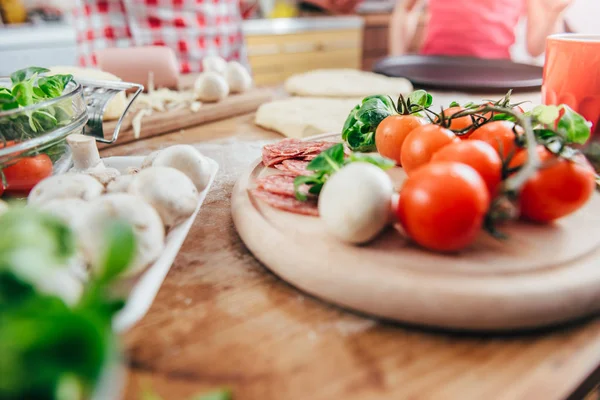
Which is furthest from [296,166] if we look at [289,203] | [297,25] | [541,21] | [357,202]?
[297,25]

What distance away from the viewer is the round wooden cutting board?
47cm

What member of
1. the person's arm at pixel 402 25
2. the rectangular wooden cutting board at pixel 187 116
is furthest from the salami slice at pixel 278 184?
the person's arm at pixel 402 25

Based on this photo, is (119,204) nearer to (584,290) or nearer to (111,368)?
(111,368)

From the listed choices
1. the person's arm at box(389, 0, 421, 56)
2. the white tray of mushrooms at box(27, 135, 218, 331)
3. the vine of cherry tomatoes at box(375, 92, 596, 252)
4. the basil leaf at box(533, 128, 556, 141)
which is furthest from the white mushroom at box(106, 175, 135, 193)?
the person's arm at box(389, 0, 421, 56)

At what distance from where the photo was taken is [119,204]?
0.50m

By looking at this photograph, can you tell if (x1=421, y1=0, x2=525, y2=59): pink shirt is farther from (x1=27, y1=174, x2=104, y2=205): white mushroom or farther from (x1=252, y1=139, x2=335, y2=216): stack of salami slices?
(x1=27, y1=174, x2=104, y2=205): white mushroom

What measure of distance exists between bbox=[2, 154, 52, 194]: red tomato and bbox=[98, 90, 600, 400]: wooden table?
0.29m

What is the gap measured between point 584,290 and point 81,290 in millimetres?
546

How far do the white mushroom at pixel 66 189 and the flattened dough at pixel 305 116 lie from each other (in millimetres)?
657

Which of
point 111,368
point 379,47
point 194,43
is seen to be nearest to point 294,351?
point 111,368

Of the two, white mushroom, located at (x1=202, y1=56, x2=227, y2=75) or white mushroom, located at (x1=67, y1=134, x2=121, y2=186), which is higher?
white mushroom, located at (x1=202, y1=56, x2=227, y2=75)

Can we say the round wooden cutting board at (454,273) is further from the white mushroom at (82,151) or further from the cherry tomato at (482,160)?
the white mushroom at (82,151)

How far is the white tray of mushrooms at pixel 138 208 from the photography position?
454mm

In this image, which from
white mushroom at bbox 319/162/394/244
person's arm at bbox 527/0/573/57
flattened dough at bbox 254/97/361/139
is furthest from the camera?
person's arm at bbox 527/0/573/57
